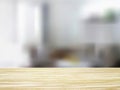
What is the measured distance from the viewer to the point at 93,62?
2.72ft

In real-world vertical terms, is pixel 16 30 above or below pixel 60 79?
above

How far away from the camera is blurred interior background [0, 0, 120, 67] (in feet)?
2.67

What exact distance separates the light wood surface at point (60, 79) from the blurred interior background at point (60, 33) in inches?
1.1

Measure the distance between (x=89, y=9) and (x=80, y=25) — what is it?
0.28 feet

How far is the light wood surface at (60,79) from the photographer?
792mm

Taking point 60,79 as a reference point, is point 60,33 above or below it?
above

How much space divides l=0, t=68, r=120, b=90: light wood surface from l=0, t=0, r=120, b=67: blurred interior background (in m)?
0.03

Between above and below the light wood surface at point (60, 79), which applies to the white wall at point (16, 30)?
above

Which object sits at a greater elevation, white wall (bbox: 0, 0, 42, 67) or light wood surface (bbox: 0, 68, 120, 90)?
white wall (bbox: 0, 0, 42, 67)

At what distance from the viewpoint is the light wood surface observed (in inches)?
31.2

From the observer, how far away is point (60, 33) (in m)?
0.83

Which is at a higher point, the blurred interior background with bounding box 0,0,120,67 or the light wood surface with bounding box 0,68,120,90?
the blurred interior background with bounding box 0,0,120,67

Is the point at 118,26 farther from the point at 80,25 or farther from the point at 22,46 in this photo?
the point at 22,46

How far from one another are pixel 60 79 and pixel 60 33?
21 centimetres
